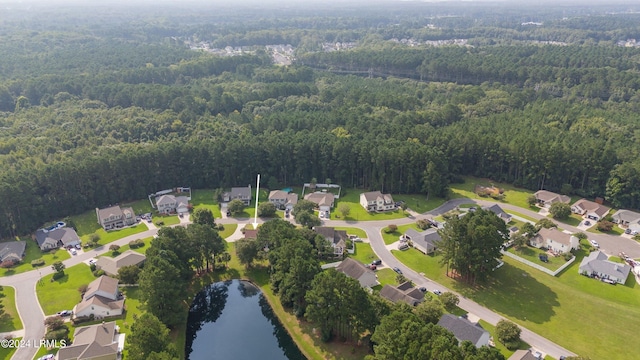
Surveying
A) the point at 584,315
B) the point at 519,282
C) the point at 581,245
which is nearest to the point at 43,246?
the point at 519,282

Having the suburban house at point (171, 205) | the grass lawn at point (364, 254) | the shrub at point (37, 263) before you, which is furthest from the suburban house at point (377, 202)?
the shrub at point (37, 263)

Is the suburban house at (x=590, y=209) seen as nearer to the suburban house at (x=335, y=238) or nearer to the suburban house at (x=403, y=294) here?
the suburban house at (x=403, y=294)

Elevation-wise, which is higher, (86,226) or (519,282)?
(519,282)

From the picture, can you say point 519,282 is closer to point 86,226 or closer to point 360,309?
point 360,309

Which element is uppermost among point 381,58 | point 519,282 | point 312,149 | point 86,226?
point 381,58

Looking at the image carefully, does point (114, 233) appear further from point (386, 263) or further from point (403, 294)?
point (403, 294)

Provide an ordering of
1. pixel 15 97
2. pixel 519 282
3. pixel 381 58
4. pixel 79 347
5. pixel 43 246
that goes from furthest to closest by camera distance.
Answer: pixel 381 58 → pixel 15 97 → pixel 43 246 → pixel 519 282 → pixel 79 347

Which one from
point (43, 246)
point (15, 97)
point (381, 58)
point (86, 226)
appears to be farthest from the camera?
point (381, 58)
